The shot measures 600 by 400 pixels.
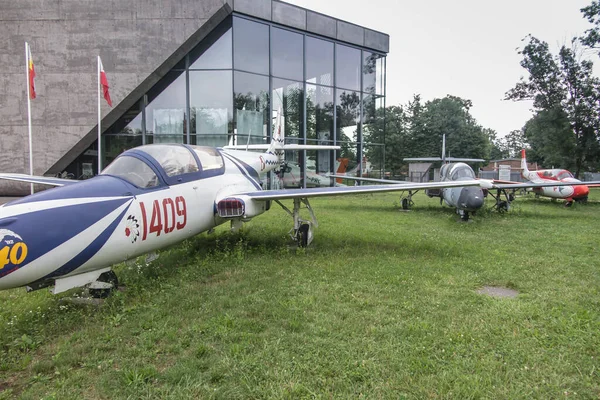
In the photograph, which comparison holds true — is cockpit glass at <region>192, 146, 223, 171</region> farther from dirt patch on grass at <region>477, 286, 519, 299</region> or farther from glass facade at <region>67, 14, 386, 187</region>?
glass facade at <region>67, 14, 386, 187</region>

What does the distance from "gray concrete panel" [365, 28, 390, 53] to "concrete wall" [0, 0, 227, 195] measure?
10548mm

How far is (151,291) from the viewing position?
4500 millimetres

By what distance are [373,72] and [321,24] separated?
16.3ft

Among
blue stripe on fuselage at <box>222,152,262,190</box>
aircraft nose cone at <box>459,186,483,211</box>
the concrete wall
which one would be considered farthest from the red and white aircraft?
the concrete wall

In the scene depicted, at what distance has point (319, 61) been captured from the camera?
2152cm

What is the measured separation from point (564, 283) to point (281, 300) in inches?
156

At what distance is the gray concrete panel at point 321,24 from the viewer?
20.6 metres

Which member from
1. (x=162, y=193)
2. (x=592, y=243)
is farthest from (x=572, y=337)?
(x=592, y=243)

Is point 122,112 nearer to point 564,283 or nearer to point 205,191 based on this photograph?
point 205,191

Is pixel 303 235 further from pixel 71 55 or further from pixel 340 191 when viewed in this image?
pixel 71 55

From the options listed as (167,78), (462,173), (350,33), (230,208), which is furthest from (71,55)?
(462,173)

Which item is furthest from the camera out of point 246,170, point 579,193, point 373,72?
point 373,72

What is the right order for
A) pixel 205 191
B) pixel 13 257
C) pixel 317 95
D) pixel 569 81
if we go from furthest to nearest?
pixel 569 81
pixel 317 95
pixel 205 191
pixel 13 257

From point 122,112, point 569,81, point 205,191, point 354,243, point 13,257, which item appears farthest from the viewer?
point 569,81
